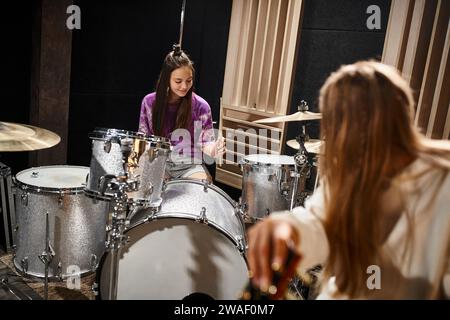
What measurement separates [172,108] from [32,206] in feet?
4.69

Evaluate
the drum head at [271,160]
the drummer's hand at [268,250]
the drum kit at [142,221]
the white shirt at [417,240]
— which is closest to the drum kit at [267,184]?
the drum head at [271,160]

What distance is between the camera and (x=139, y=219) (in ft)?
7.38

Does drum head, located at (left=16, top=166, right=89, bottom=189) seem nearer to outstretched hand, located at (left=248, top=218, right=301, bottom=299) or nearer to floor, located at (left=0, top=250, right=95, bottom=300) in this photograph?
floor, located at (left=0, top=250, right=95, bottom=300)

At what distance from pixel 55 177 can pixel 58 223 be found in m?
0.35

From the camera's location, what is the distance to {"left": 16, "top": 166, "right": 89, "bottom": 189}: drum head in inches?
109

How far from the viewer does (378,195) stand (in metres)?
1.25

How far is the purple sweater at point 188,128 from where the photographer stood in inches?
140

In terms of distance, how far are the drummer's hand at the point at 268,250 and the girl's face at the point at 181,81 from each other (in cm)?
250

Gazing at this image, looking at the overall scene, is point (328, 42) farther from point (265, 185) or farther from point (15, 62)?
point (15, 62)

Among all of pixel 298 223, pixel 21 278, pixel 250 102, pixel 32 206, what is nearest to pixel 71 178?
pixel 32 206

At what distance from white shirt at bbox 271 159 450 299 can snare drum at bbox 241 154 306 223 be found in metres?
2.21

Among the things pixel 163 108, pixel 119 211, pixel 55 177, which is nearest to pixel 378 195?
pixel 119 211

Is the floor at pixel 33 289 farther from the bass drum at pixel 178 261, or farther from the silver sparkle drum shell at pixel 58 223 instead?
the bass drum at pixel 178 261

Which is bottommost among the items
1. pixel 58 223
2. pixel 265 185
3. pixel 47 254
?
pixel 47 254
